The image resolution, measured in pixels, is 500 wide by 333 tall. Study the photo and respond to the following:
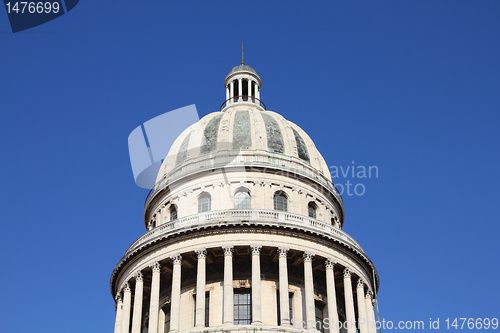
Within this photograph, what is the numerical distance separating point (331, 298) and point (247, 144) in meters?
16.7

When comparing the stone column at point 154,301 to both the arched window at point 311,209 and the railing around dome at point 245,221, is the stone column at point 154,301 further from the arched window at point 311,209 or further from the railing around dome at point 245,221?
the arched window at point 311,209

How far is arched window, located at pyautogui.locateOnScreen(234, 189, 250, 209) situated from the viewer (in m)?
60.3

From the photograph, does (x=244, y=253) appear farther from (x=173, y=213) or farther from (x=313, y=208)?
(x=313, y=208)

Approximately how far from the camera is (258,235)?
54562 millimetres

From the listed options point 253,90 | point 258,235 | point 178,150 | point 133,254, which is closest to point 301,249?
point 258,235

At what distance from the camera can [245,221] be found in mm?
54344

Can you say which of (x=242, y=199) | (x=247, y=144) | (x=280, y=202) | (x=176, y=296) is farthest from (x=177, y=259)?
(x=247, y=144)

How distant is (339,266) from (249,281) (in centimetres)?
731

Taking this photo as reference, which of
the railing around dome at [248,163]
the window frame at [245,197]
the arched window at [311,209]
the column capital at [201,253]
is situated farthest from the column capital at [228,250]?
the arched window at [311,209]

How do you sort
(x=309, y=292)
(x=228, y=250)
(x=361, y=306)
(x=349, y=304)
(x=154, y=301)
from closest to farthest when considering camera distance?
(x=309, y=292)
(x=228, y=250)
(x=154, y=301)
(x=349, y=304)
(x=361, y=306)

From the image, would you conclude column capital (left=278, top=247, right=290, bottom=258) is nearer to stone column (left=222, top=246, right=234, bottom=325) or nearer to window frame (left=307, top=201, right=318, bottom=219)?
stone column (left=222, top=246, right=234, bottom=325)

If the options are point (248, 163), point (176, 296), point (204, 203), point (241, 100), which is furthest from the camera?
point (241, 100)

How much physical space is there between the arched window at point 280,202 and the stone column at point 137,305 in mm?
12729

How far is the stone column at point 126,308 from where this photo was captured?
56.1 m
